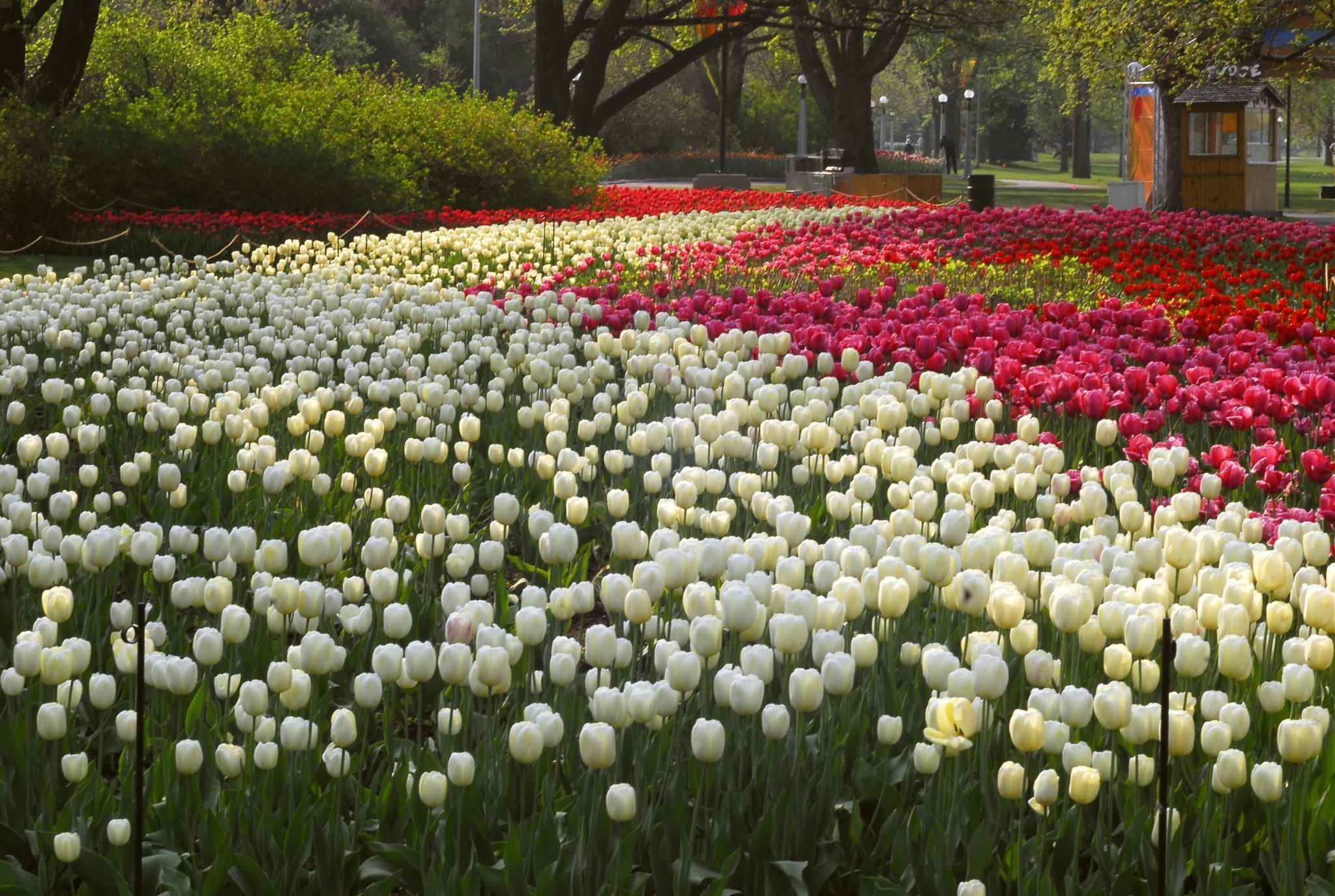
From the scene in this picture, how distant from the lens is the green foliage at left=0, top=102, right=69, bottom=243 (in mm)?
16114

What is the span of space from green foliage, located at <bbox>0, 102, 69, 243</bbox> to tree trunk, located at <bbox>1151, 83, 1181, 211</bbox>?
19.0 meters

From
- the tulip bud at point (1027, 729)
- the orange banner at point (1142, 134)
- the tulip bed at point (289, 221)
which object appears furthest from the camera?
the orange banner at point (1142, 134)

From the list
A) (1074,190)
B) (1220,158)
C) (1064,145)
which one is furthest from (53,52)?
(1064,145)

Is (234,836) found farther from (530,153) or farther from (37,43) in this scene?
(37,43)

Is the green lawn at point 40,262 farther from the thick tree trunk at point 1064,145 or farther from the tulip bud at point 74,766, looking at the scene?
Result: the thick tree trunk at point 1064,145

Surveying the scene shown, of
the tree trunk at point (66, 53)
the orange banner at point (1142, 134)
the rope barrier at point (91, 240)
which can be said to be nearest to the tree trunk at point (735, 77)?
the orange banner at point (1142, 134)

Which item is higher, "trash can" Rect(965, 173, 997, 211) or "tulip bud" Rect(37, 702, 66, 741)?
"trash can" Rect(965, 173, 997, 211)

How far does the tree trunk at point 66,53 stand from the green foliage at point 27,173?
73.4 inches

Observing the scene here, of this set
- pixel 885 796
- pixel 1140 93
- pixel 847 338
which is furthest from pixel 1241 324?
pixel 1140 93

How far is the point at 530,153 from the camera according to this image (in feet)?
74.8

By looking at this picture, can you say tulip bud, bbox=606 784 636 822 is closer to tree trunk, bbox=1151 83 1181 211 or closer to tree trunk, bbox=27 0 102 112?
tree trunk, bbox=27 0 102 112

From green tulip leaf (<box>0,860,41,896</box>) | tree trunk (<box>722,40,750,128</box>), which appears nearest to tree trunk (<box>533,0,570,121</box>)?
tree trunk (<box>722,40,750,128</box>)

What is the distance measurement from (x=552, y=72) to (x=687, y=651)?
1043 inches

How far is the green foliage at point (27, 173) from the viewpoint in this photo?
1611 centimetres
